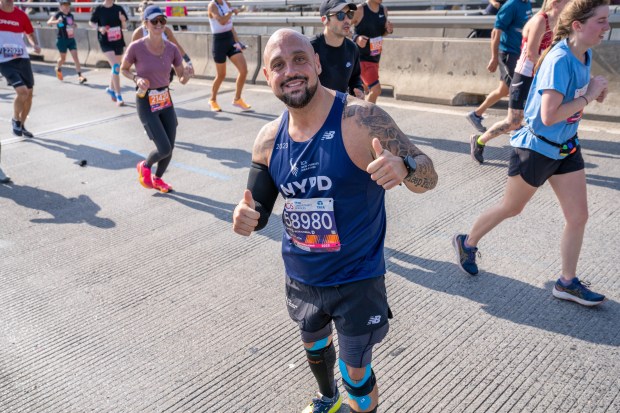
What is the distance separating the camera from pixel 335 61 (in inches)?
195

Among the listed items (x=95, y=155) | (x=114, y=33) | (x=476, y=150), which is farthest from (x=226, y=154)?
(x=114, y=33)

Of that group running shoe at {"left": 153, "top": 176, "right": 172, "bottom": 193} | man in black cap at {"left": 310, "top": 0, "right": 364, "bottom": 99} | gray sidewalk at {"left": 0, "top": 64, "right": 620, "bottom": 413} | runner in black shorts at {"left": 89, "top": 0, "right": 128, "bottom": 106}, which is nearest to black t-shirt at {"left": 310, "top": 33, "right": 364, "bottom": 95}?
man in black cap at {"left": 310, "top": 0, "right": 364, "bottom": 99}

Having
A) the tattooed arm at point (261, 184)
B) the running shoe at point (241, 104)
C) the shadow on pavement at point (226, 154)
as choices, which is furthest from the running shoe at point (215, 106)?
the tattooed arm at point (261, 184)

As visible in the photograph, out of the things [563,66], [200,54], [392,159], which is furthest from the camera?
[200,54]

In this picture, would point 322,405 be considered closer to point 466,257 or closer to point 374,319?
point 374,319

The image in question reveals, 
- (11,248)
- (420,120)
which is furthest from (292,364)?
(420,120)

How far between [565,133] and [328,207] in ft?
6.45

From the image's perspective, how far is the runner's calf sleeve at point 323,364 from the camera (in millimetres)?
2734

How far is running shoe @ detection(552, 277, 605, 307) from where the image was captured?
3.64 metres

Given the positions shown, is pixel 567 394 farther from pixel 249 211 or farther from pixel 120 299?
pixel 120 299

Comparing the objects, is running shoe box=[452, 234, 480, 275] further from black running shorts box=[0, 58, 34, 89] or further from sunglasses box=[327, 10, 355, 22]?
black running shorts box=[0, 58, 34, 89]

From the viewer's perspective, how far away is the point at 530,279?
406cm

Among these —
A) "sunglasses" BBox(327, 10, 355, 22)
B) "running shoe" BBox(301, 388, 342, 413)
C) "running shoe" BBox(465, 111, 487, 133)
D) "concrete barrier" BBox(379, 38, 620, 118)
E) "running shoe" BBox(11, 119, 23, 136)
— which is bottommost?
"running shoe" BBox(301, 388, 342, 413)

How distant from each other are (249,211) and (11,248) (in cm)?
368
